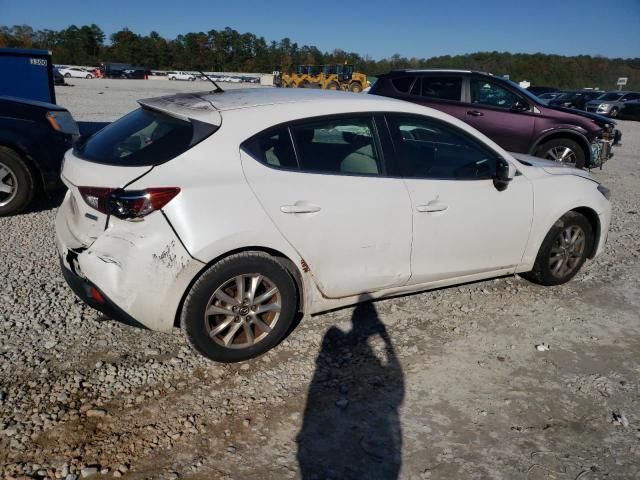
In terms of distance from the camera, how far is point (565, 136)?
8.88 metres

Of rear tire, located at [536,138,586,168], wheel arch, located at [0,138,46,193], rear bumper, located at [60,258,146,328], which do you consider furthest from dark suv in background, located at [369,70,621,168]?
rear bumper, located at [60,258,146,328]

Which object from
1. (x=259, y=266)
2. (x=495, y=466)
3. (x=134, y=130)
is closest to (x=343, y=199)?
(x=259, y=266)

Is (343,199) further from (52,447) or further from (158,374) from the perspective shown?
(52,447)

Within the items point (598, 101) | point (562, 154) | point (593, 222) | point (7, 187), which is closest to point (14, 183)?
point (7, 187)

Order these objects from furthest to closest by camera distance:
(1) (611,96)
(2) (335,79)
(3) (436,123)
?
(2) (335,79)
(1) (611,96)
(3) (436,123)

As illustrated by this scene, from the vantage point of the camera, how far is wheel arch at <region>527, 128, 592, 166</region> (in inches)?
345

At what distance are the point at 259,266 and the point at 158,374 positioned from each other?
0.91m

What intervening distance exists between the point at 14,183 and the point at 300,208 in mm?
4199

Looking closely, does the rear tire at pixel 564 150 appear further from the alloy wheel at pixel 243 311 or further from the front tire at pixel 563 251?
the alloy wheel at pixel 243 311

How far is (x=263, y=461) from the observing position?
244 cm

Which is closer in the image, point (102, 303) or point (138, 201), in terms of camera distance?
point (138, 201)

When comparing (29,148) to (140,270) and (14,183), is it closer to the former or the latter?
(14,183)

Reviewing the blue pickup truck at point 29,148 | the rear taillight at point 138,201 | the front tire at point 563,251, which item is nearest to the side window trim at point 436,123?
the front tire at point 563,251

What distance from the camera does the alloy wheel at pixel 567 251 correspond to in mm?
4414
